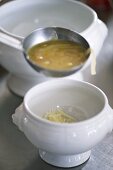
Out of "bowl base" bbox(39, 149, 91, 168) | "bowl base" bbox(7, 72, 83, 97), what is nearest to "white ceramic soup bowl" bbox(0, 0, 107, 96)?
"bowl base" bbox(7, 72, 83, 97)

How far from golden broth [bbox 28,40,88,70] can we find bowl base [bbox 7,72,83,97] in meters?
0.06

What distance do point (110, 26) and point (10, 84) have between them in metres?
0.23

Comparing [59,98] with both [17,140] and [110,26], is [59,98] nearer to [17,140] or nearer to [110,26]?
[17,140]

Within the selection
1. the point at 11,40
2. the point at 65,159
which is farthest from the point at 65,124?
the point at 11,40

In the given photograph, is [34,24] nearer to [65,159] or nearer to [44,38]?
[44,38]

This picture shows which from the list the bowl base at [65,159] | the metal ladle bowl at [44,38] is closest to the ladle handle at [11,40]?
the metal ladle bowl at [44,38]

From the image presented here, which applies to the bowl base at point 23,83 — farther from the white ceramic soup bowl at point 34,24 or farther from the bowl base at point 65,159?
the bowl base at point 65,159

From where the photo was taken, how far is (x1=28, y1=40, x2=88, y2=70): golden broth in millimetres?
497

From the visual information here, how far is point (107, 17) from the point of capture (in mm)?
765

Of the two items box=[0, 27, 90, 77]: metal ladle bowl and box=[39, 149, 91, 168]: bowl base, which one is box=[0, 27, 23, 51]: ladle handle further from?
box=[39, 149, 91, 168]: bowl base

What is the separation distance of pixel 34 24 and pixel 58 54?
0.15 metres

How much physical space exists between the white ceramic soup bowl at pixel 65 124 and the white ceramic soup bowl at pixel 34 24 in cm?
6

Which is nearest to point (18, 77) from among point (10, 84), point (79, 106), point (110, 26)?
point (10, 84)

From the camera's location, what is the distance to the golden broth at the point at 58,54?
497 millimetres
